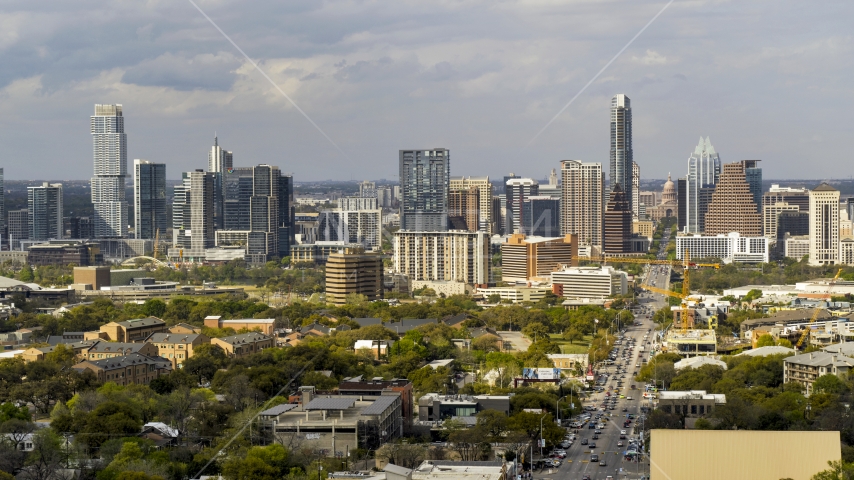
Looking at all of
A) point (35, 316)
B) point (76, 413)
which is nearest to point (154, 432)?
point (76, 413)

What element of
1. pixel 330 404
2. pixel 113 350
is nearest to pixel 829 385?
pixel 330 404

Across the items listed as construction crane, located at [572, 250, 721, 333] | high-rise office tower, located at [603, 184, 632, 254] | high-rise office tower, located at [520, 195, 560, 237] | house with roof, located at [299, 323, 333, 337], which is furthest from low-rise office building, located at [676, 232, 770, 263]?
house with roof, located at [299, 323, 333, 337]

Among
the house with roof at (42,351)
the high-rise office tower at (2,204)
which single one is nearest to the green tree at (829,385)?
the house with roof at (42,351)

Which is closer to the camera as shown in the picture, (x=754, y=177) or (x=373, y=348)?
(x=373, y=348)

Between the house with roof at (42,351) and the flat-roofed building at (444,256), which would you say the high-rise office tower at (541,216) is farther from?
the house with roof at (42,351)

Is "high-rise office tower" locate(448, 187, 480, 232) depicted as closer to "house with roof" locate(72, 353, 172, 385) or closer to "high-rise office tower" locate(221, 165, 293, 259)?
"high-rise office tower" locate(221, 165, 293, 259)

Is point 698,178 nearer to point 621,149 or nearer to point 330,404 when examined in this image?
point 621,149
